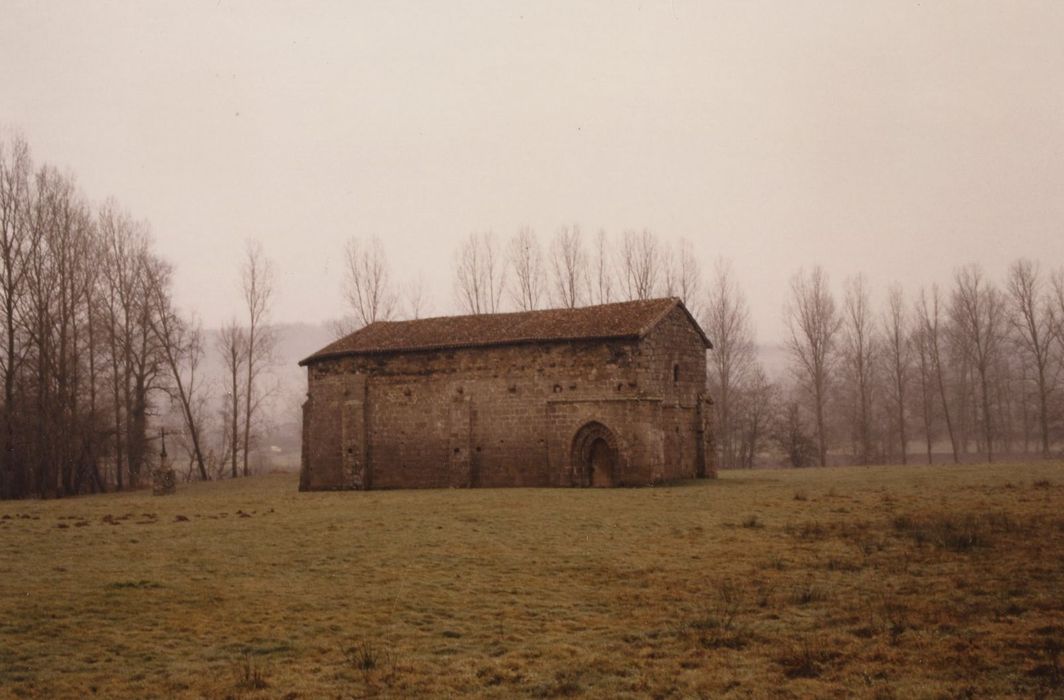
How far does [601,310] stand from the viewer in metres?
31.4

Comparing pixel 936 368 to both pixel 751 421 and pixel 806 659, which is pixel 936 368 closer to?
pixel 751 421

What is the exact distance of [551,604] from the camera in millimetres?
10117

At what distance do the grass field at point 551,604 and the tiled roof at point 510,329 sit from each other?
11794mm

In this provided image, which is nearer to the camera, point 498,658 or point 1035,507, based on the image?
point 498,658

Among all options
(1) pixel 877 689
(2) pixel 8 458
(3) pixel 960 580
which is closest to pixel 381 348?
(2) pixel 8 458

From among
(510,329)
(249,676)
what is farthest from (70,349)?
(249,676)

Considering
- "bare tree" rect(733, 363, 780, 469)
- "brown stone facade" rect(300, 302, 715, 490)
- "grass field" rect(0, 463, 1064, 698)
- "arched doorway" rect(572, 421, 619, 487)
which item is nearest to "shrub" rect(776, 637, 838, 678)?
"grass field" rect(0, 463, 1064, 698)

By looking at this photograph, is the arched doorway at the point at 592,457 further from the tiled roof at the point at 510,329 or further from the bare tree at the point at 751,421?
the bare tree at the point at 751,421

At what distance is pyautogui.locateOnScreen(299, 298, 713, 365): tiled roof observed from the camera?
29.7 m

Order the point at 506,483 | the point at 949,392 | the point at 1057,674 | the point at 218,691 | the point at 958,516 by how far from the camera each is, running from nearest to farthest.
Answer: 1. the point at 1057,674
2. the point at 218,691
3. the point at 958,516
4. the point at 506,483
5. the point at 949,392

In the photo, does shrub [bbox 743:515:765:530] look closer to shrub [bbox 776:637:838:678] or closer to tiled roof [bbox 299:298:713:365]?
shrub [bbox 776:637:838:678]

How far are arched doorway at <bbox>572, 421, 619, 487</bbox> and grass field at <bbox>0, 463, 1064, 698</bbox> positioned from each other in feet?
33.9

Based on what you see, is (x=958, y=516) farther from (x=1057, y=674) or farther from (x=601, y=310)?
(x=601, y=310)

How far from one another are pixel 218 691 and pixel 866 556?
938 centimetres
